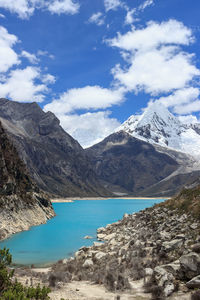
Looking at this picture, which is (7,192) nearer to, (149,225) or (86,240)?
(86,240)

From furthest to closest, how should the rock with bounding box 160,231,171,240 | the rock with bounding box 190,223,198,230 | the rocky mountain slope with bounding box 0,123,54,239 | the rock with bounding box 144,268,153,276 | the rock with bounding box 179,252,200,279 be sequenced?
the rocky mountain slope with bounding box 0,123,54,239, the rock with bounding box 160,231,171,240, the rock with bounding box 190,223,198,230, the rock with bounding box 144,268,153,276, the rock with bounding box 179,252,200,279

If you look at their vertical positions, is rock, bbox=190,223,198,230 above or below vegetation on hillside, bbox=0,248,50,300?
above

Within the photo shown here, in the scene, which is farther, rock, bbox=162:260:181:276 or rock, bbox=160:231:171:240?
rock, bbox=160:231:171:240

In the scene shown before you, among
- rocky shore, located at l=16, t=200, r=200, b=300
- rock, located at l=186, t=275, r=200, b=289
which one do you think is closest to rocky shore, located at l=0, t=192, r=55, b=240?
rocky shore, located at l=16, t=200, r=200, b=300

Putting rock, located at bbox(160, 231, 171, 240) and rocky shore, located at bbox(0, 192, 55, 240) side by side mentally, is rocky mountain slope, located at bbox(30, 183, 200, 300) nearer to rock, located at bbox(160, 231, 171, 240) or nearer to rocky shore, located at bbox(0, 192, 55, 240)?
rock, located at bbox(160, 231, 171, 240)

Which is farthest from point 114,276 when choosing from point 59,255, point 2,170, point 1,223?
point 2,170

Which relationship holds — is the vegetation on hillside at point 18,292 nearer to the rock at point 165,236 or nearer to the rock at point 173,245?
the rock at point 173,245

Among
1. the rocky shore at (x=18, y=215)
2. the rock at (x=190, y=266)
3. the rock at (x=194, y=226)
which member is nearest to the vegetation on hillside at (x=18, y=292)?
the rock at (x=190, y=266)

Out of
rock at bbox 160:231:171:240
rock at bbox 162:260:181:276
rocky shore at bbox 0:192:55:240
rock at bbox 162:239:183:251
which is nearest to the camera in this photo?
rock at bbox 162:260:181:276
